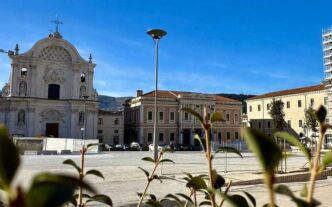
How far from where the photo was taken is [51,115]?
50594 millimetres

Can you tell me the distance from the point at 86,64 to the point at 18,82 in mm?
10235

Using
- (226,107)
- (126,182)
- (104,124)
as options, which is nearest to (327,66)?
(226,107)

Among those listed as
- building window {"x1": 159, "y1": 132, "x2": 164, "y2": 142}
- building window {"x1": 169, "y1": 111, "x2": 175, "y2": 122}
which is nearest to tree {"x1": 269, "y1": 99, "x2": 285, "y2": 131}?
building window {"x1": 169, "y1": 111, "x2": 175, "y2": 122}

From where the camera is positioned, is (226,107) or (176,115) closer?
(176,115)

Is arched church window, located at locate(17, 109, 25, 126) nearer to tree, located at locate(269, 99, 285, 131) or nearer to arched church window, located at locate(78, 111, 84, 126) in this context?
arched church window, located at locate(78, 111, 84, 126)

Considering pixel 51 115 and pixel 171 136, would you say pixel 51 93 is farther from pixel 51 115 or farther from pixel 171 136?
pixel 171 136

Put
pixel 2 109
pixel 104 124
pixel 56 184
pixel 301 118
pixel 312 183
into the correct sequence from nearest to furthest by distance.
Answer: pixel 56 184 < pixel 312 183 < pixel 2 109 < pixel 104 124 < pixel 301 118

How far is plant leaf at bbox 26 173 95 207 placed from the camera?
0.60m

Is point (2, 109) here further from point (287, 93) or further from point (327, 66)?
point (327, 66)

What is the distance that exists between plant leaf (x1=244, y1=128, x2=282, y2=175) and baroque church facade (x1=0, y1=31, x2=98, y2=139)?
48.9 metres

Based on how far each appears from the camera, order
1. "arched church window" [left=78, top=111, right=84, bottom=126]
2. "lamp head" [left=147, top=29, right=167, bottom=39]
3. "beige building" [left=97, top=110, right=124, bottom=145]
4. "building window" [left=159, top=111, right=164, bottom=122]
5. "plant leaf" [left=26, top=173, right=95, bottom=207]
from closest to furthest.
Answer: "plant leaf" [left=26, top=173, right=95, bottom=207] < "lamp head" [left=147, top=29, right=167, bottom=39] < "arched church window" [left=78, top=111, right=84, bottom=126] < "beige building" [left=97, top=110, right=124, bottom=145] < "building window" [left=159, top=111, right=164, bottom=122]

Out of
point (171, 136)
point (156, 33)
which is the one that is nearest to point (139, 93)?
point (171, 136)

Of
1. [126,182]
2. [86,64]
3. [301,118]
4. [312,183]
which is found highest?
[86,64]

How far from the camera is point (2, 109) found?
48312 millimetres
